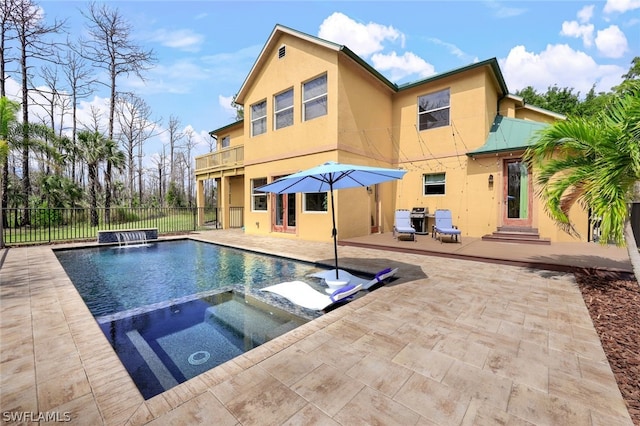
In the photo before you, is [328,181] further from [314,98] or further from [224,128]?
[224,128]

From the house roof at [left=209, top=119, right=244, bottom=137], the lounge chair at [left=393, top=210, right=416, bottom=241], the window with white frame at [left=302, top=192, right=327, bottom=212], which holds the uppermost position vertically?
the house roof at [left=209, top=119, right=244, bottom=137]

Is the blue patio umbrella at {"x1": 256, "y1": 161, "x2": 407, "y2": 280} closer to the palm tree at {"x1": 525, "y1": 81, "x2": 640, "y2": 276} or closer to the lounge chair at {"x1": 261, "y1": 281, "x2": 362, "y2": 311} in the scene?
the lounge chair at {"x1": 261, "y1": 281, "x2": 362, "y2": 311}

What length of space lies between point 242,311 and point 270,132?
9764mm

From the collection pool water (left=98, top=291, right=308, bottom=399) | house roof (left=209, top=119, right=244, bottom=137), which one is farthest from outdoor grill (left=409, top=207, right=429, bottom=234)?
house roof (left=209, top=119, right=244, bottom=137)

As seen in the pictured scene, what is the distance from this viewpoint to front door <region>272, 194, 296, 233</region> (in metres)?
11.9

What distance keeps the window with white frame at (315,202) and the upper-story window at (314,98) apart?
3182 mm

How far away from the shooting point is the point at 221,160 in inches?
656

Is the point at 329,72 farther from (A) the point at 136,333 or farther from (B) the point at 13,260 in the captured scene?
(B) the point at 13,260

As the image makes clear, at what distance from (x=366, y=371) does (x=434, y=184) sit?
35.2 feet

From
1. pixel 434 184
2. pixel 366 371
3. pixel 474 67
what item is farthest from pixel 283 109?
pixel 366 371

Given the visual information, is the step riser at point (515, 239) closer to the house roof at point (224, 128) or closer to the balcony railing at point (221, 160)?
the balcony railing at point (221, 160)

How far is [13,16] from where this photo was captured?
16.2 meters

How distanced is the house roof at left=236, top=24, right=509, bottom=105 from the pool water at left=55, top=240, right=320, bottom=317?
7866 mm

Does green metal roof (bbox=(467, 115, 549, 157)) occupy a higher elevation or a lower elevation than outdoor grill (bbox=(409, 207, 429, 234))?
higher
